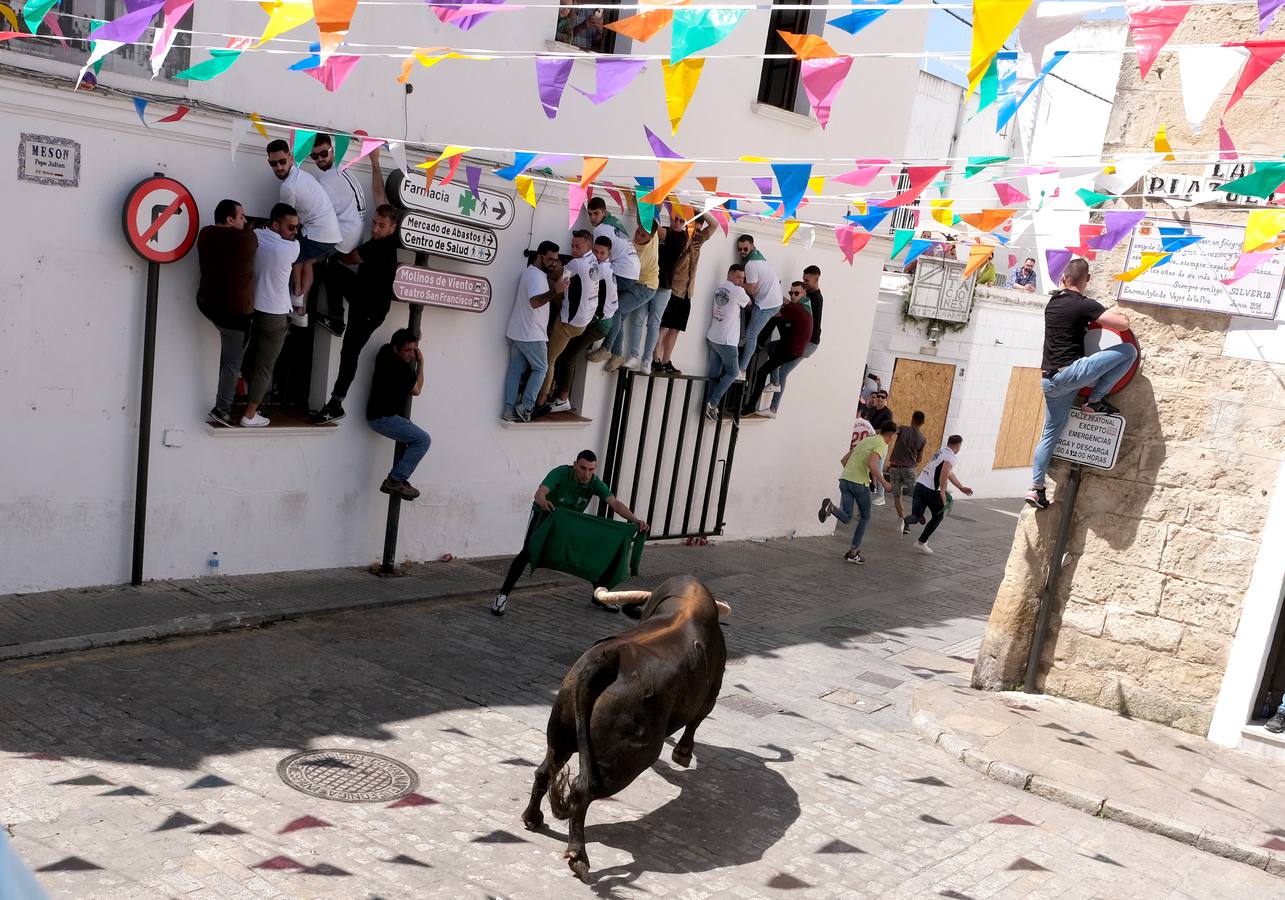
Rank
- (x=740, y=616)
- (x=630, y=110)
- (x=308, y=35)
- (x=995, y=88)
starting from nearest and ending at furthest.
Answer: (x=995, y=88)
(x=308, y=35)
(x=740, y=616)
(x=630, y=110)

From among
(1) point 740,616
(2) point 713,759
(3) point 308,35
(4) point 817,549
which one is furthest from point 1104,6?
(4) point 817,549

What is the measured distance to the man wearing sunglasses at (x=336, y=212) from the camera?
394 inches

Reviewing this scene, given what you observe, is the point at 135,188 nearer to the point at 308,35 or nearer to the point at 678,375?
the point at 308,35

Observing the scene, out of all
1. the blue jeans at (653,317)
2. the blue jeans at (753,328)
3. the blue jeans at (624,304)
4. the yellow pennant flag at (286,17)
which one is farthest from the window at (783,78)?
the yellow pennant flag at (286,17)

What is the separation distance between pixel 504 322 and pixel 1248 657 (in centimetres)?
729

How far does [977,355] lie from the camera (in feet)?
74.5

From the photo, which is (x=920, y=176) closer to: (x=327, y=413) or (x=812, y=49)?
(x=812, y=49)

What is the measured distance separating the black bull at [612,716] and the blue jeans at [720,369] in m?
8.09

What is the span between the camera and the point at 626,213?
1288 cm

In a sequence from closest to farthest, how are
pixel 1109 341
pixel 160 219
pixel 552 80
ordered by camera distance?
pixel 552 80 < pixel 160 219 < pixel 1109 341

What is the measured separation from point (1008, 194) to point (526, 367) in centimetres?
509

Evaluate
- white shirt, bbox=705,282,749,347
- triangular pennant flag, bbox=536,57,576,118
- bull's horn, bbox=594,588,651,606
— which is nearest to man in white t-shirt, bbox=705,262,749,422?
white shirt, bbox=705,282,749,347

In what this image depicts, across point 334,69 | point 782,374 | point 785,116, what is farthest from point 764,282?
point 334,69

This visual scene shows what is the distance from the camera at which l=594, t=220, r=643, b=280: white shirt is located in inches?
495
